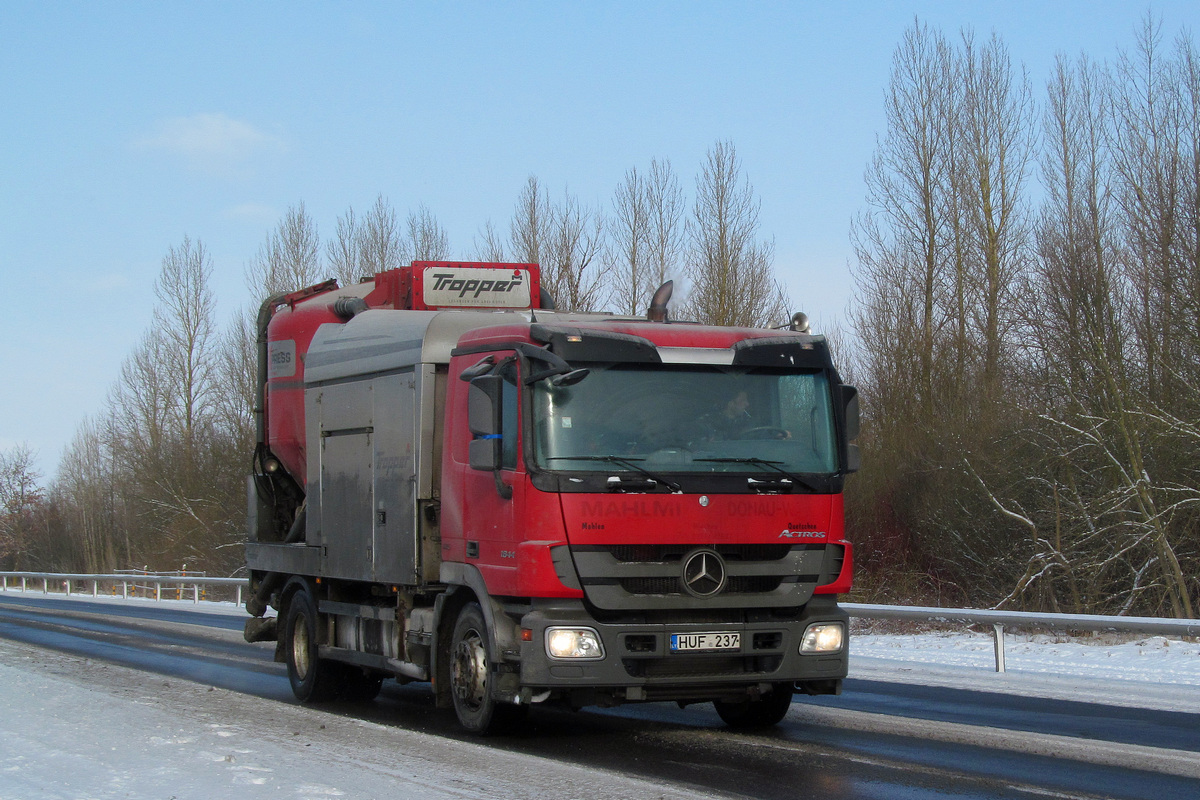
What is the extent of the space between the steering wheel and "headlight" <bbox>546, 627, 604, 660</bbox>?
1.68 m

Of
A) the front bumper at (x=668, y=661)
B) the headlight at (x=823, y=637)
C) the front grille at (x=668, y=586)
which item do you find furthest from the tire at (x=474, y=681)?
the headlight at (x=823, y=637)

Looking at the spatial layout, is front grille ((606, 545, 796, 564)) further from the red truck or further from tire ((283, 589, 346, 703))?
tire ((283, 589, 346, 703))

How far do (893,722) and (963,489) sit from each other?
42.8 feet

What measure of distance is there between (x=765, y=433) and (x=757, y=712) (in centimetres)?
232

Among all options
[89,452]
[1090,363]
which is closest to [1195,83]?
[1090,363]

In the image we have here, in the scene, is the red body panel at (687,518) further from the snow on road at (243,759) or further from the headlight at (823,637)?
the snow on road at (243,759)

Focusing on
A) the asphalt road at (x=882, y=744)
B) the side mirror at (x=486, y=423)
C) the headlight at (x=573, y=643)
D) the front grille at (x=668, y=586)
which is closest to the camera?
the asphalt road at (x=882, y=744)

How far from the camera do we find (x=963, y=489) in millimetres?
21391

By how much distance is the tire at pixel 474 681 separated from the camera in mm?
8242

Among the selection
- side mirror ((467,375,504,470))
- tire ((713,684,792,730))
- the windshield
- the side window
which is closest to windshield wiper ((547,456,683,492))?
the windshield

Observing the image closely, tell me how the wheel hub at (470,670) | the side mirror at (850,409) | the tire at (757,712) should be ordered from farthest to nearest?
the tire at (757,712)
the side mirror at (850,409)
the wheel hub at (470,670)

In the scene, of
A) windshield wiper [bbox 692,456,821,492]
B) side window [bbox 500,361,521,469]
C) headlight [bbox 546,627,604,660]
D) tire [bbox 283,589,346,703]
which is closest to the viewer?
headlight [bbox 546,627,604,660]

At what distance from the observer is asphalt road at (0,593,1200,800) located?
6594 mm

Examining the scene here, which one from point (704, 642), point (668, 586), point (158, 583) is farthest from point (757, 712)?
point (158, 583)
